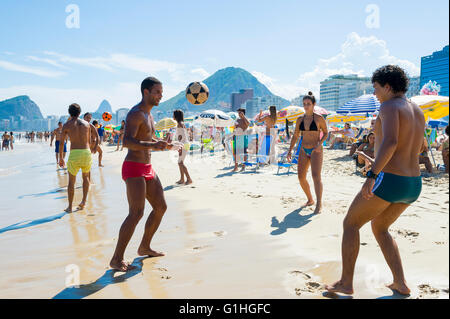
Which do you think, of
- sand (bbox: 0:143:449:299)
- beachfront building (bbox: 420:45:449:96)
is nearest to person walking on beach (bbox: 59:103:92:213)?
sand (bbox: 0:143:449:299)

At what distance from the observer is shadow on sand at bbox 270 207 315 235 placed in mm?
3983

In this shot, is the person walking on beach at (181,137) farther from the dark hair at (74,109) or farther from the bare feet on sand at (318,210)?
the bare feet on sand at (318,210)

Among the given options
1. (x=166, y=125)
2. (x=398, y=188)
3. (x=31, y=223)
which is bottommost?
(x=31, y=223)

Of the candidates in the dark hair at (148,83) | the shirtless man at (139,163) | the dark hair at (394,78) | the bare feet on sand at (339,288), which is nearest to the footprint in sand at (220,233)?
the shirtless man at (139,163)

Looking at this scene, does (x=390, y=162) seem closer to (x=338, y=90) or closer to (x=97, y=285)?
(x=97, y=285)

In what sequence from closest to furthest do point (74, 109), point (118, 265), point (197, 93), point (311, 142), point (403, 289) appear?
point (403, 289), point (118, 265), point (311, 142), point (74, 109), point (197, 93)

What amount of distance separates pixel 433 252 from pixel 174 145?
2520 mm

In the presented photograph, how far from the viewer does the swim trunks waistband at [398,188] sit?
6.75 ft

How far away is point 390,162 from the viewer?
6.86 ft

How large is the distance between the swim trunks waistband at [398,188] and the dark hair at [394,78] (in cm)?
56

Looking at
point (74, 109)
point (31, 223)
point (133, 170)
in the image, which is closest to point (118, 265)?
point (133, 170)

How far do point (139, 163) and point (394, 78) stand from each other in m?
2.07

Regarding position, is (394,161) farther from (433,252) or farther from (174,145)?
(174,145)
